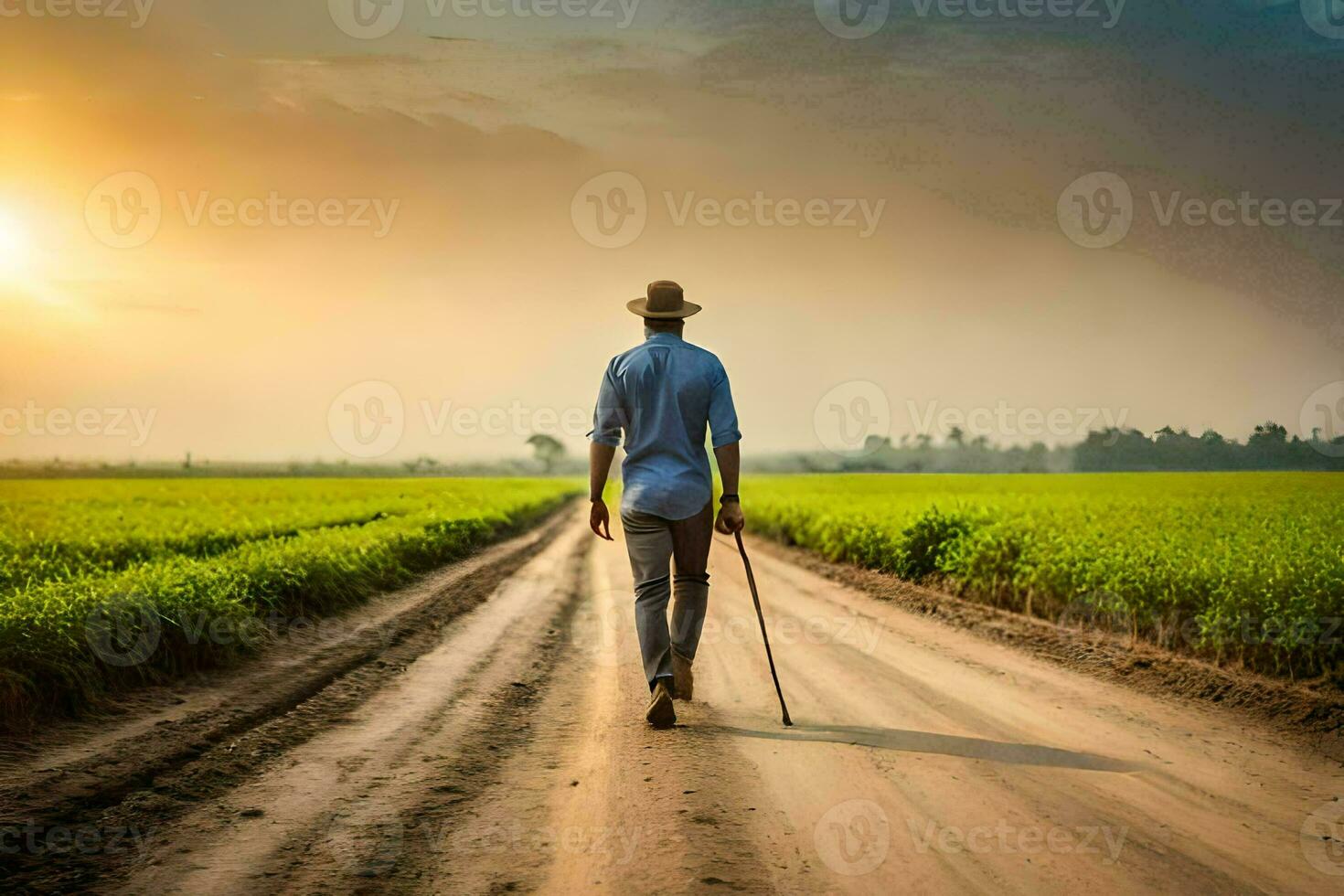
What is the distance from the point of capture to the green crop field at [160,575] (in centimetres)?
653

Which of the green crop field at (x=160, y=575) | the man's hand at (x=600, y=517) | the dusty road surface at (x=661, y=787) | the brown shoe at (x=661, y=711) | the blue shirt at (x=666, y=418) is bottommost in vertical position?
the dusty road surface at (x=661, y=787)

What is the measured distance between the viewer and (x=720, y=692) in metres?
7.00

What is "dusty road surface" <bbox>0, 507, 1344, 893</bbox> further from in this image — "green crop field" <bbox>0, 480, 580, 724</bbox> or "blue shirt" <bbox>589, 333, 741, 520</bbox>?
"blue shirt" <bbox>589, 333, 741, 520</bbox>

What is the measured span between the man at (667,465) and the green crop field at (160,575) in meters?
3.67

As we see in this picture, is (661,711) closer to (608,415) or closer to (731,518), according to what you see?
(731,518)

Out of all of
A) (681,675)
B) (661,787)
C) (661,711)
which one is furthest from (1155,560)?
(661,787)

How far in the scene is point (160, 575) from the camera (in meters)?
8.80

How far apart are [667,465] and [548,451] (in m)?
172

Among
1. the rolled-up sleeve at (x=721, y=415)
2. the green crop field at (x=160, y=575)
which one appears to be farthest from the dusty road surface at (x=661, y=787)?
the rolled-up sleeve at (x=721, y=415)

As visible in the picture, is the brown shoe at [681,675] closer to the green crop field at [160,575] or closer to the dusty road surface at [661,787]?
the dusty road surface at [661,787]

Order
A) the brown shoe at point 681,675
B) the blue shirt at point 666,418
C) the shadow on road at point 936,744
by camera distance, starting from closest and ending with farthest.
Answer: the shadow on road at point 936,744
the blue shirt at point 666,418
the brown shoe at point 681,675

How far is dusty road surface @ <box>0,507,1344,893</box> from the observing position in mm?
3678

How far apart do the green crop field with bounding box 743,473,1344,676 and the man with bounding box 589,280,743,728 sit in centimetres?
436

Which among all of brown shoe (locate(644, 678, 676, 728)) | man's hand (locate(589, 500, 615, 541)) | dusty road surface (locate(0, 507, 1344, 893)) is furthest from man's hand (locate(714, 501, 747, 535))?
dusty road surface (locate(0, 507, 1344, 893))
